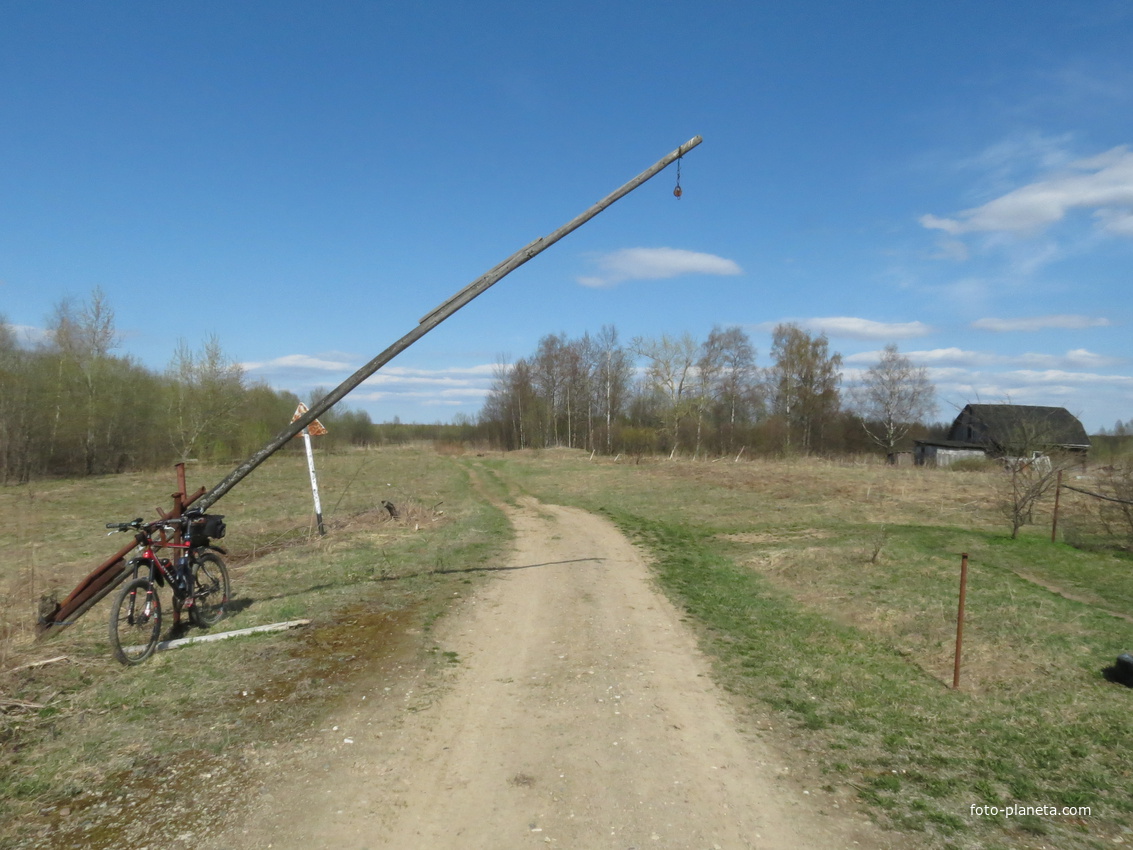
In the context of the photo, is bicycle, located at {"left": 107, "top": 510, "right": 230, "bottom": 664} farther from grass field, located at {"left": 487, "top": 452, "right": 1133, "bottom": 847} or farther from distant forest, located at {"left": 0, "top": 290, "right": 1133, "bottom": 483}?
distant forest, located at {"left": 0, "top": 290, "right": 1133, "bottom": 483}

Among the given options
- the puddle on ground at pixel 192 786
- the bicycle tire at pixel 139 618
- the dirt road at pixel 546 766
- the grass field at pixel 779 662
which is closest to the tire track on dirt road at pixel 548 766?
the dirt road at pixel 546 766

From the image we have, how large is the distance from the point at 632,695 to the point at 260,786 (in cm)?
304

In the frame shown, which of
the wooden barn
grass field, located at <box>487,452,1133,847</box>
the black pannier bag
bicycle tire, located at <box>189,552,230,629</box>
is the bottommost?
grass field, located at <box>487,452,1133,847</box>

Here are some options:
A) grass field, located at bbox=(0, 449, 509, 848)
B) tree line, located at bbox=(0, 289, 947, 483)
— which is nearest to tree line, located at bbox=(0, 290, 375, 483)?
tree line, located at bbox=(0, 289, 947, 483)

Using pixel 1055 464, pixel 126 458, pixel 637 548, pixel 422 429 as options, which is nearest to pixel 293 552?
pixel 637 548

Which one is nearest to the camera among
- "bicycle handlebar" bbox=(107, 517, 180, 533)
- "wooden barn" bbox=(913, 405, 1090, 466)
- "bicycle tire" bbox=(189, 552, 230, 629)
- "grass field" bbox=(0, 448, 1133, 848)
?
"grass field" bbox=(0, 448, 1133, 848)

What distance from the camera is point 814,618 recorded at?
9.26 meters

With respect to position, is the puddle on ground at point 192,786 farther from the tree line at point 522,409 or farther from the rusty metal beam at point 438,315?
the tree line at point 522,409

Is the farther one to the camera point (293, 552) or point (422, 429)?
point (422, 429)

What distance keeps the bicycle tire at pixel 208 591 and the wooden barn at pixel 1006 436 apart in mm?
17924

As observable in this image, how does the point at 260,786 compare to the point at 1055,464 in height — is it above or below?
below

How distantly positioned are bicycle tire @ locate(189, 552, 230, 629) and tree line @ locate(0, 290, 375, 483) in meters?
34.7

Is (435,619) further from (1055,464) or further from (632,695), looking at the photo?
(1055,464)

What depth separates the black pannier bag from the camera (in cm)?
758
